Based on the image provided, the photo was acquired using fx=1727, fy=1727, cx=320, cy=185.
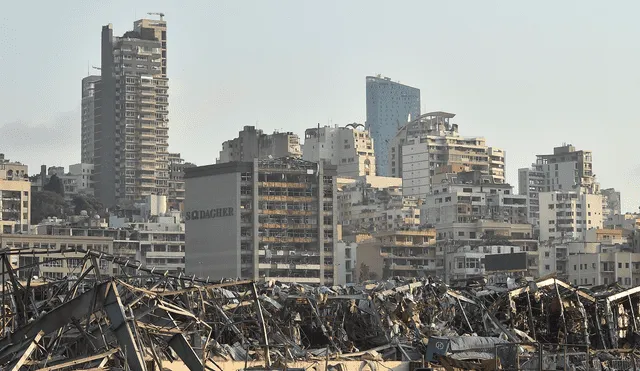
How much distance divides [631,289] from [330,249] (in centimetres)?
Result: 9122

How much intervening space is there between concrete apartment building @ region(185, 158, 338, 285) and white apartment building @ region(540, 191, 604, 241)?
151 ft

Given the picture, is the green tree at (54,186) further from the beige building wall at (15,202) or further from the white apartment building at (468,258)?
the white apartment building at (468,258)

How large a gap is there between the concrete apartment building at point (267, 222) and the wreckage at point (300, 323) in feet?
280

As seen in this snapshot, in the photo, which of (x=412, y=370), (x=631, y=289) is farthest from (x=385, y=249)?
(x=412, y=370)

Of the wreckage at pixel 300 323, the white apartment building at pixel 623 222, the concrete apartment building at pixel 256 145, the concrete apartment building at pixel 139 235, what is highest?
the concrete apartment building at pixel 256 145

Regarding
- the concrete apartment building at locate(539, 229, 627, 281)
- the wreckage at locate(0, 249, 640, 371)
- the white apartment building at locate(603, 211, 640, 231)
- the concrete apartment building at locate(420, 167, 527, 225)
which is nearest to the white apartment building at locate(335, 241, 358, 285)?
the concrete apartment building at locate(420, 167, 527, 225)

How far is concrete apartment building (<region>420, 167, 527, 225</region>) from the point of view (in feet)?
531

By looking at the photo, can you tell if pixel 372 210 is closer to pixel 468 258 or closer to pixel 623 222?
pixel 623 222

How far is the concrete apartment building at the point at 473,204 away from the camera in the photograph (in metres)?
162

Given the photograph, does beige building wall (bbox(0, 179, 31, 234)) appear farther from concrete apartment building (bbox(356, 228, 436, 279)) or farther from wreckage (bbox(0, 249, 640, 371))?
wreckage (bbox(0, 249, 640, 371))

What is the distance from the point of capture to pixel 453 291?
136 feet

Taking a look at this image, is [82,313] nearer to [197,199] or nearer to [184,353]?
[184,353]

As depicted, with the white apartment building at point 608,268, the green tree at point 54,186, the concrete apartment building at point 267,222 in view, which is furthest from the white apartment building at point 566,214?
the green tree at point 54,186

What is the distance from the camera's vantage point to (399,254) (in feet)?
483
